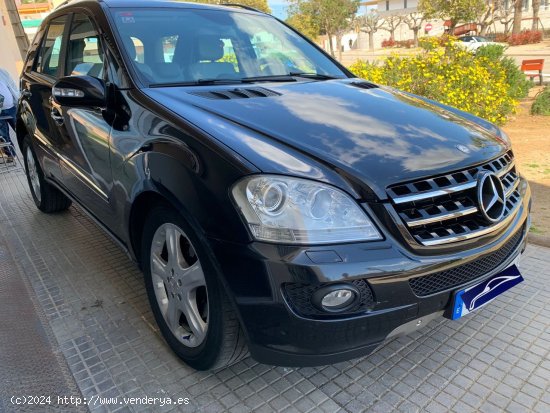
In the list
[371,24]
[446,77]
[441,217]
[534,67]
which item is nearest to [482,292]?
[441,217]

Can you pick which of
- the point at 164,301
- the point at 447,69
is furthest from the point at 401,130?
the point at 447,69

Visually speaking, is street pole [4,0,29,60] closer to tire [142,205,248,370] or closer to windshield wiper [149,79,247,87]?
windshield wiper [149,79,247,87]

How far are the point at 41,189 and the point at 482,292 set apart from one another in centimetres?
402

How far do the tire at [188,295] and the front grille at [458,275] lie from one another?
73 cm

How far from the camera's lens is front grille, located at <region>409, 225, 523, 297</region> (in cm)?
184

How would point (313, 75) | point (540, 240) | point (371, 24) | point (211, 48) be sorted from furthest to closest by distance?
1. point (371, 24)
2. point (540, 240)
3. point (313, 75)
4. point (211, 48)

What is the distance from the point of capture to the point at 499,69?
8.09 m

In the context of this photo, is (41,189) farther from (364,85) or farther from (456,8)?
(456,8)

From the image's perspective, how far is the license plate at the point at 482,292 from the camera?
196 cm

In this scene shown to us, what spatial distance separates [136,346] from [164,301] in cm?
36

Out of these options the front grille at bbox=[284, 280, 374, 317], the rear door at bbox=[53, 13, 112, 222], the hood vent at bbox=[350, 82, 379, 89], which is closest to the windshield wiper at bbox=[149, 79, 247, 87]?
the rear door at bbox=[53, 13, 112, 222]

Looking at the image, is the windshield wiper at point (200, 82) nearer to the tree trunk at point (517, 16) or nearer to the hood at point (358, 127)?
the hood at point (358, 127)

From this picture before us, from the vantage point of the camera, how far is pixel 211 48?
10.0 ft

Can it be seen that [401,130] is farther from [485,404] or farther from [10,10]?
[10,10]
